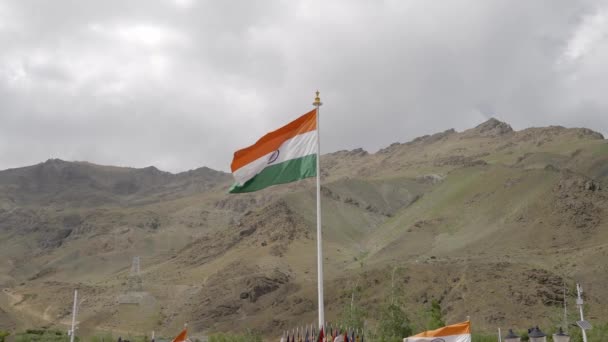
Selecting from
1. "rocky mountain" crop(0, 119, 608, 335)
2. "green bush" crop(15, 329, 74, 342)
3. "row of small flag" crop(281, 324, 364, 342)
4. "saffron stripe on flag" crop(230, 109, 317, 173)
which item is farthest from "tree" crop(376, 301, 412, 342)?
"green bush" crop(15, 329, 74, 342)

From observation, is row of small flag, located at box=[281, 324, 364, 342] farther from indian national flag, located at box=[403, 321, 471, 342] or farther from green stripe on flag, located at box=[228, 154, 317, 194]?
green stripe on flag, located at box=[228, 154, 317, 194]

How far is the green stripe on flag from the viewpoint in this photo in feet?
64.8

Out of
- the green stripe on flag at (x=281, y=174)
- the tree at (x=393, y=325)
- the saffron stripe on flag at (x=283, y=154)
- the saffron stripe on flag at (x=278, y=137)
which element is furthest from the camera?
the tree at (x=393, y=325)

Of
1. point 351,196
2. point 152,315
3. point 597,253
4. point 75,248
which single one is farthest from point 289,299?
point 75,248

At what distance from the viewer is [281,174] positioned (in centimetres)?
1997

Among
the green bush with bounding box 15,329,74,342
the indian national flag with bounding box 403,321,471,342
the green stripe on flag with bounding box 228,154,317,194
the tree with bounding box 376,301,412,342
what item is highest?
the green stripe on flag with bounding box 228,154,317,194

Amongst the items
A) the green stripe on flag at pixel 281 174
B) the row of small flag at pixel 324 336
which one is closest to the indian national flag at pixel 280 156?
the green stripe on flag at pixel 281 174

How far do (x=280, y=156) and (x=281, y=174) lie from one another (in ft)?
1.83

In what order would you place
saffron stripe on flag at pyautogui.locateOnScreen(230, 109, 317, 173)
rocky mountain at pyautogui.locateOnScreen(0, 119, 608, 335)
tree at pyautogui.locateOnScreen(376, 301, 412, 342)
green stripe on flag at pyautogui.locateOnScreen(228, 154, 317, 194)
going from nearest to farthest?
green stripe on flag at pyautogui.locateOnScreen(228, 154, 317, 194) → saffron stripe on flag at pyautogui.locateOnScreen(230, 109, 317, 173) → tree at pyautogui.locateOnScreen(376, 301, 412, 342) → rocky mountain at pyautogui.locateOnScreen(0, 119, 608, 335)

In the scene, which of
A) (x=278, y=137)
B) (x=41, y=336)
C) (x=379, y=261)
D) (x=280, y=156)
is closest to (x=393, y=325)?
(x=280, y=156)

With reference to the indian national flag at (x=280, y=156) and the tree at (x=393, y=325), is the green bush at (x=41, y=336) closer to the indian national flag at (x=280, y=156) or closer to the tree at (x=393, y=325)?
the tree at (x=393, y=325)

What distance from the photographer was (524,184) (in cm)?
11275

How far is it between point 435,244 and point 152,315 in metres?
45.9

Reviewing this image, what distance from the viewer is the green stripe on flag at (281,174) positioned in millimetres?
19766
